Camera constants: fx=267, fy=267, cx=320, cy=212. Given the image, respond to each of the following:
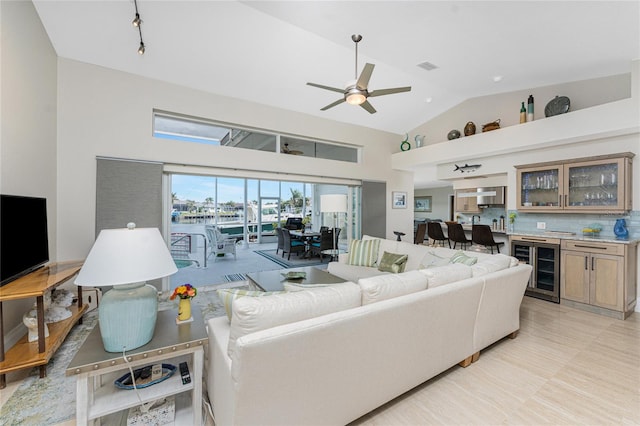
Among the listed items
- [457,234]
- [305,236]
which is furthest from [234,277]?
[457,234]

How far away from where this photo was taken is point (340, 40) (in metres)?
3.61

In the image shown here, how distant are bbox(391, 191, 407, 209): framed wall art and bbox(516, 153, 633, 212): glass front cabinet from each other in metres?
2.60

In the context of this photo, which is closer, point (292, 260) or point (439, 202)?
point (292, 260)

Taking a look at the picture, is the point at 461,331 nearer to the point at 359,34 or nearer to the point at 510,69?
the point at 359,34

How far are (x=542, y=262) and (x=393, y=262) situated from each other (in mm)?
2340

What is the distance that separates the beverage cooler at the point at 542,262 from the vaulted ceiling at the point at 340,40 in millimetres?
2530

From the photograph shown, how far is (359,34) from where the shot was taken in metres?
3.41

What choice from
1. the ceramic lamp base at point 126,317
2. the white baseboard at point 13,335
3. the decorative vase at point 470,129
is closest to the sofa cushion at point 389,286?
the ceramic lamp base at point 126,317

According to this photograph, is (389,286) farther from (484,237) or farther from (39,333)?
(484,237)

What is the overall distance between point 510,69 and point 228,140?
14.9ft

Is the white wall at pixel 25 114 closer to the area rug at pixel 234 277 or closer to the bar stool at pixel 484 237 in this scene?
the area rug at pixel 234 277

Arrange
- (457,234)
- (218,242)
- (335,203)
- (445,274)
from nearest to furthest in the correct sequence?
1. (445,274)
2. (335,203)
3. (457,234)
4. (218,242)

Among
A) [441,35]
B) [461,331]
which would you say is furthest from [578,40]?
[461,331]

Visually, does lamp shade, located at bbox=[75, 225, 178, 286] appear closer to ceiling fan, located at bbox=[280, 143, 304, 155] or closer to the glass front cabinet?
ceiling fan, located at bbox=[280, 143, 304, 155]
